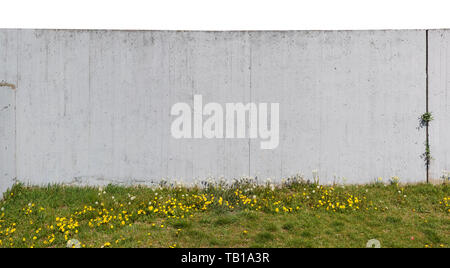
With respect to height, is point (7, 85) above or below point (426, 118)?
above

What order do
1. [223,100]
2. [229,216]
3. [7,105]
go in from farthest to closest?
[223,100]
[7,105]
[229,216]

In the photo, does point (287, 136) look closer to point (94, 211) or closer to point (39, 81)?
point (94, 211)

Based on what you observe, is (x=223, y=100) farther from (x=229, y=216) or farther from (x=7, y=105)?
(x=7, y=105)

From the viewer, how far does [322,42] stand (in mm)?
5754

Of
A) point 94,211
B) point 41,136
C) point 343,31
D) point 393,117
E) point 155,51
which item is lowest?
point 94,211

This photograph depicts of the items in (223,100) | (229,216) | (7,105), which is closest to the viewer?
(229,216)

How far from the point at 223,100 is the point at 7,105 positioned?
4.02 m

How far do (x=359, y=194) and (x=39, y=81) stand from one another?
6273 mm

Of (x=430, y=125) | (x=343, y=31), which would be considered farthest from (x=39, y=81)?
(x=430, y=125)

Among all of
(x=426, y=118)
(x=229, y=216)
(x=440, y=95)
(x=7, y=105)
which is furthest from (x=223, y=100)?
(x=440, y=95)

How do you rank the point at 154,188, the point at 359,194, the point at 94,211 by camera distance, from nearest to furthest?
the point at 94,211
the point at 359,194
the point at 154,188

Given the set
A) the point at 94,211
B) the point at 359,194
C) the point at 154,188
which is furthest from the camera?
the point at 154,188

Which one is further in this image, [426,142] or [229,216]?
[426,142]

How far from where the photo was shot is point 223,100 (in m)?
5.73
